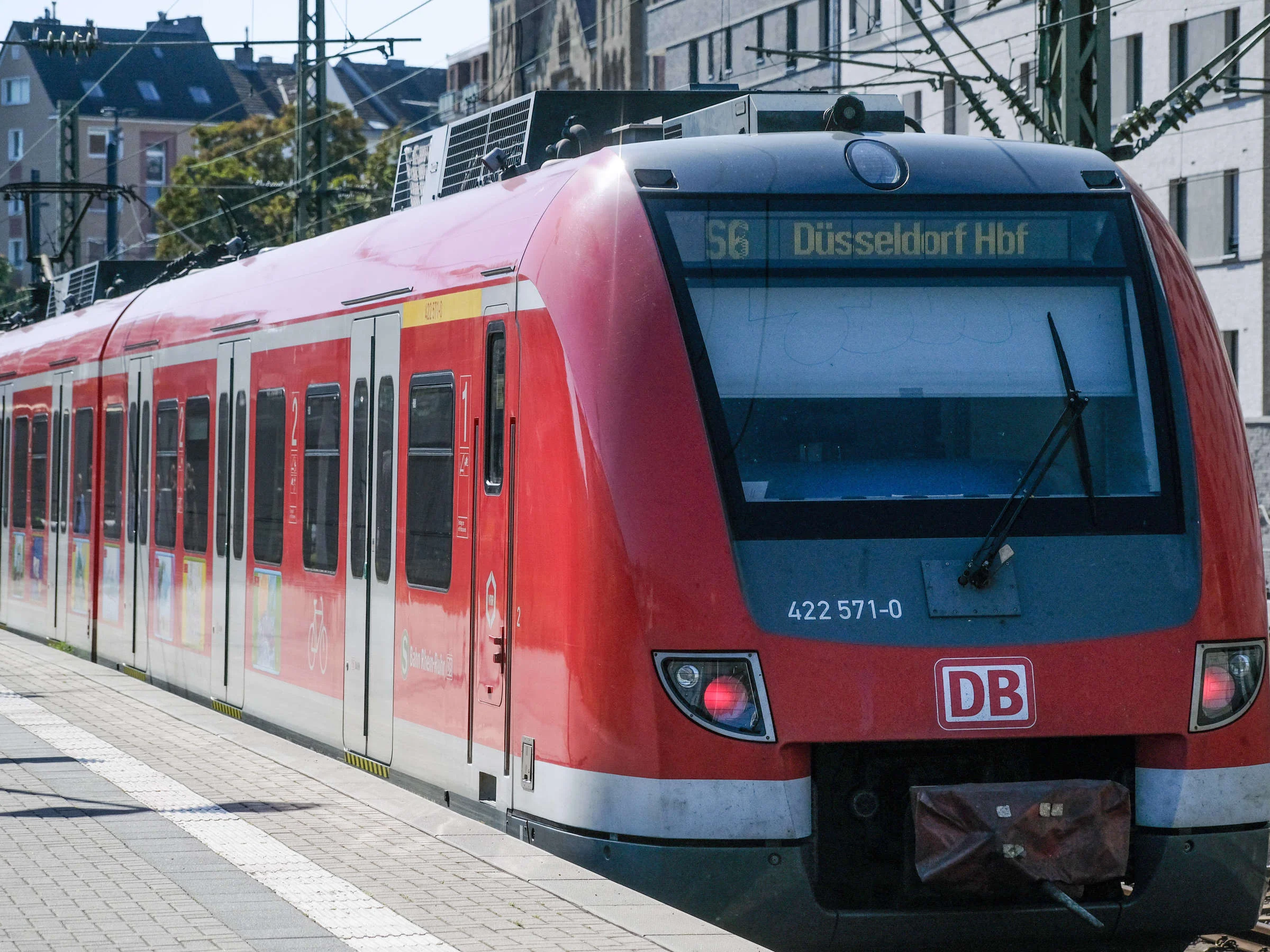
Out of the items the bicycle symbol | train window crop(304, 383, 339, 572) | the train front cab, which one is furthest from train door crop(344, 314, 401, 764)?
the train front cab

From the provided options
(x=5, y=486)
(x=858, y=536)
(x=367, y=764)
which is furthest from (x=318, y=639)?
(x=5, y=486)

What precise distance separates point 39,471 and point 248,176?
3553 centimetres

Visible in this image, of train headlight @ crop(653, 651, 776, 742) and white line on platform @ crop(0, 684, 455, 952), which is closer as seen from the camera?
white line on platform @ crop(0, 684, 455, 952)

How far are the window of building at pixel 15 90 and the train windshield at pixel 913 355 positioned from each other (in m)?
98.3

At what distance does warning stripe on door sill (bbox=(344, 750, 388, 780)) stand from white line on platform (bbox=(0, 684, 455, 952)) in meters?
0.81

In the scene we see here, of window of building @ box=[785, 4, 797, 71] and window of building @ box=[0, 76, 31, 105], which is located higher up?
window of building @ box=[0, 76, 31, 105]

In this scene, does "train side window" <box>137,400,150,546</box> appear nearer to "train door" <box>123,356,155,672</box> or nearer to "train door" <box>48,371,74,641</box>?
"train door" <box>123,356,155,672</box>

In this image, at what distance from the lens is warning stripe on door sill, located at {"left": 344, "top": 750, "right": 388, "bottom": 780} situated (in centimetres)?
977

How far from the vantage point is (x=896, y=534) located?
6.94 m

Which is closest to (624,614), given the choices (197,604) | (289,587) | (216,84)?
(289,587)

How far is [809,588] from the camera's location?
6.84 metres

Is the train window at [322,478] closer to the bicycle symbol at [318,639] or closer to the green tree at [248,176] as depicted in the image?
the bicycle symbol at [318,639]

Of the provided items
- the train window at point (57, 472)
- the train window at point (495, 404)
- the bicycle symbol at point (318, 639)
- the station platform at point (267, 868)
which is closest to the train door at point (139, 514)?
the train window at point (57, 472)

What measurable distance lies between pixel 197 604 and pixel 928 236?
24.4 feet
